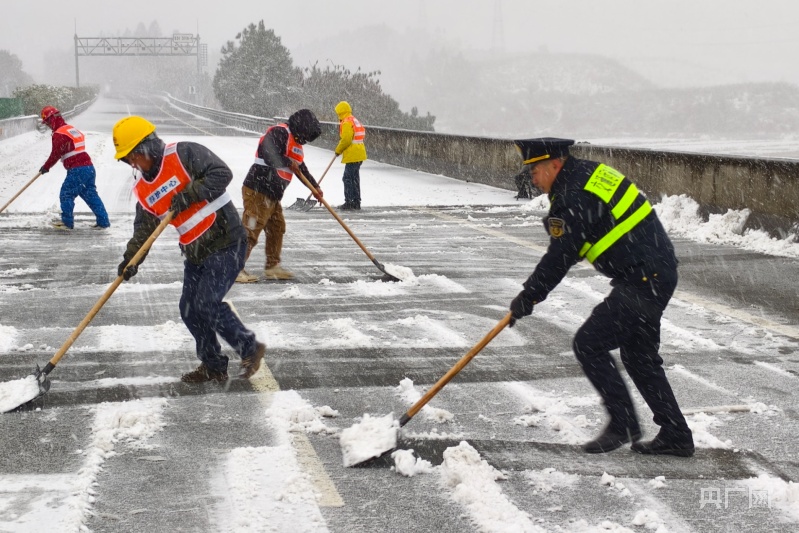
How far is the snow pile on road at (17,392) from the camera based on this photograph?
5.10 meters

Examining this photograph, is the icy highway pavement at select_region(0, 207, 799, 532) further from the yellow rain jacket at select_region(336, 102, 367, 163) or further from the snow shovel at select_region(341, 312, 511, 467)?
the yellow rain jacket at select_region(336, 102, 367, 163)

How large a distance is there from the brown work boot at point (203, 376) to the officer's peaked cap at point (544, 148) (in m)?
2.50

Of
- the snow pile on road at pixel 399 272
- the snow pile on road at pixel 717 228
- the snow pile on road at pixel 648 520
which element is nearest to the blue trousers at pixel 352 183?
the snow pile on road at pixel 717 228

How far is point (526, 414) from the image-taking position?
509 centimetres

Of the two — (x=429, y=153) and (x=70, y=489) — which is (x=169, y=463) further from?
(x=429, y=153)

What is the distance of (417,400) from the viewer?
17.5ft

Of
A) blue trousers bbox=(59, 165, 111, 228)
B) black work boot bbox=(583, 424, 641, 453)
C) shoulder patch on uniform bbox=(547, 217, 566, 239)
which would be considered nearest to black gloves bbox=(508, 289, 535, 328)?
shoulder patch on uniform bbox=(547, 217, 566, 239)

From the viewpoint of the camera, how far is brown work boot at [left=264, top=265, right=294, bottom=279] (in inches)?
362

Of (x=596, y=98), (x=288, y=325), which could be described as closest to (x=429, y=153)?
(x=288, y=325)

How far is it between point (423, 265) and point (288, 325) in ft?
9.97

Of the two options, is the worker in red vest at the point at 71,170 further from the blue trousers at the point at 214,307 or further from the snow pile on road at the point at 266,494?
the snow pile on road at the point at 266,494

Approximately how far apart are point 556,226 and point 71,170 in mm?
9920

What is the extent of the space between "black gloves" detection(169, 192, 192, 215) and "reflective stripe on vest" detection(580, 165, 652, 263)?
2306 mm

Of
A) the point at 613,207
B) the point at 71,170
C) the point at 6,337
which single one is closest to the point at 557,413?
the point at 613,207
